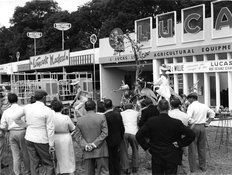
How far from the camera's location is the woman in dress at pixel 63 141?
240 inches

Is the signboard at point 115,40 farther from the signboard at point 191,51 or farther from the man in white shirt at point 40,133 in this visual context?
the man in white shirt at point 40,133

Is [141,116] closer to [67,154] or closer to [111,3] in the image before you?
[67,154]

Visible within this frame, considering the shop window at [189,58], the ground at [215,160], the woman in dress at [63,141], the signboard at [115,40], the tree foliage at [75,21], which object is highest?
the tree foliage at [75,21]

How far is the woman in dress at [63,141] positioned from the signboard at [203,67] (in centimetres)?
1135

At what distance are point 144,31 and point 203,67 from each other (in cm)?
514

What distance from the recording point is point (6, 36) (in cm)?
6688

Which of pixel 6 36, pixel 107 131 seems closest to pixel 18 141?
pixel 107 131

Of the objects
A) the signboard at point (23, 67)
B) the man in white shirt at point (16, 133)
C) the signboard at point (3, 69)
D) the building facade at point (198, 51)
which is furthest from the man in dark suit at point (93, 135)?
the signboard at point (3, 69)

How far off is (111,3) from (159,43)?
23.5 meters

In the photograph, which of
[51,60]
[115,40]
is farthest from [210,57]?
[51,60]

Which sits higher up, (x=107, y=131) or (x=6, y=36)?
(x=6, y=36)

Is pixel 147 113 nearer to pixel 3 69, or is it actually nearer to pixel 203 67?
pixel 203 67

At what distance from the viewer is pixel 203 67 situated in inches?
668

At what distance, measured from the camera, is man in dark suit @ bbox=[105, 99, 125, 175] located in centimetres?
616
